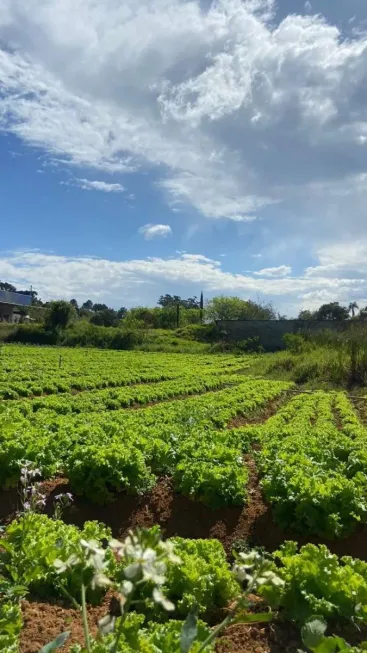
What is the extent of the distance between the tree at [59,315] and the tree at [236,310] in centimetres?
3808

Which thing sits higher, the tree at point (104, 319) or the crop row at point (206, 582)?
the tree at point (104, 319)

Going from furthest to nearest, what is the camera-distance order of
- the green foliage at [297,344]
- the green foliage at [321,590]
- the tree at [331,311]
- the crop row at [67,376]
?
the tree at [331,311], the green foliage at [297,344], the crop row at [67,376], the green foliage at [321,590]

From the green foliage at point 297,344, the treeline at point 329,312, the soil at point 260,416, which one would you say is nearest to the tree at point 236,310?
the treeline at point 329,312

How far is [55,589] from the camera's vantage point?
3.67 m

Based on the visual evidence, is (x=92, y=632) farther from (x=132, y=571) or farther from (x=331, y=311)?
(x=331, y=311)

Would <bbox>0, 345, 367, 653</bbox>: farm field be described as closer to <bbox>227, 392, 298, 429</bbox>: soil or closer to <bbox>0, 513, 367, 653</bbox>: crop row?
<bbox>0, 513, 367, 653</bbox>: crop row

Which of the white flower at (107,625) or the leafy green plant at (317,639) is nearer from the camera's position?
the white flower at (107,625)

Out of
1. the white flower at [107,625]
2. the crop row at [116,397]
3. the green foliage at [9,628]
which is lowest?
the crop row at [116,397]

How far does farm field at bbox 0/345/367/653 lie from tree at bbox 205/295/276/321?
252ft

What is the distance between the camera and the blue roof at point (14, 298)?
86369 millimetres

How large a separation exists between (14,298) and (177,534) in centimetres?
9212

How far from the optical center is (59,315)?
2217 inches

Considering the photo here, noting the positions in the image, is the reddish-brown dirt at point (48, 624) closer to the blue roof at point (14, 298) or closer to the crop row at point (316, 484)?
the crop row at point (316, 484)

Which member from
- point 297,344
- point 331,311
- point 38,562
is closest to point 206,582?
point 38,562
